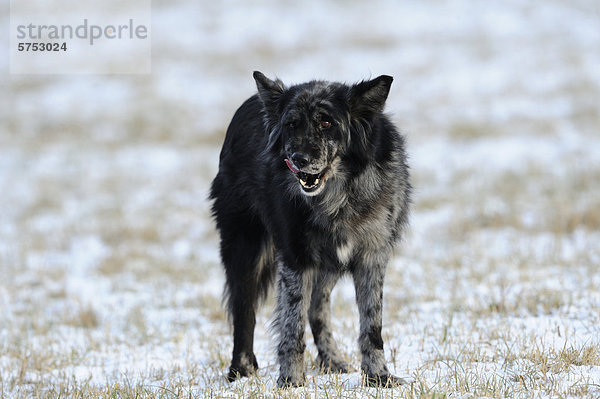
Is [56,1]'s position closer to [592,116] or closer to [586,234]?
[592,116]

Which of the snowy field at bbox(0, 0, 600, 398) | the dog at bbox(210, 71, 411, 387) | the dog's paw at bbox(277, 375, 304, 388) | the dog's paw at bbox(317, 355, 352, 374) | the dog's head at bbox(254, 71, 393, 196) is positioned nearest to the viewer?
the dog's head at bbox(254, 71, 393, 196)

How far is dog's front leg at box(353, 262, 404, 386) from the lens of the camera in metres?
4.93

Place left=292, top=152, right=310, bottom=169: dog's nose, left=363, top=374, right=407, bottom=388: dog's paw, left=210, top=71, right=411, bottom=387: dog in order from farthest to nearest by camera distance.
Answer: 1. left=363, top=374, right=407, bottom=388: dog's paw
2. left=210, top=71, right=411, bottom=387: dog
3. left=292, top=152, right=310, bottom=169: dog's nose

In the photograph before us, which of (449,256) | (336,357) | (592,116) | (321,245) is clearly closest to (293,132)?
(321,245)

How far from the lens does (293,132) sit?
4559mm

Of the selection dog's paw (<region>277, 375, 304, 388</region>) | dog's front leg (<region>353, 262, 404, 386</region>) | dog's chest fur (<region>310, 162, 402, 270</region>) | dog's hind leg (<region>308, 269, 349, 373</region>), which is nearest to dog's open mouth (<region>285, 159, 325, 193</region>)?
dog's chest fur (<region>310, 162, 402, 270</region>)

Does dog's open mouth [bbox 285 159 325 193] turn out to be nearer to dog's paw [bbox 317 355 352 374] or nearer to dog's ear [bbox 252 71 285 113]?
dog's ear [bbox 252 71 285 113]

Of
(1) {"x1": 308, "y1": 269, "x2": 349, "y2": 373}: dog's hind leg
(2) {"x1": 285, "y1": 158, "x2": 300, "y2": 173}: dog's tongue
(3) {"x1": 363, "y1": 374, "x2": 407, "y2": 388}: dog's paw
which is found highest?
(2) {"x1": 285, "y1": 158, "x2": 300, "y2": 173}: dog's tongue

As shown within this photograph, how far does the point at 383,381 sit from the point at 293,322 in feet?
2.60

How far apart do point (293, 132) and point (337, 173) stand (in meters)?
0.45

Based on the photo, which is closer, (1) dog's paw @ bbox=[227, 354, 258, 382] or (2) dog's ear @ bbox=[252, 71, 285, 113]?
(2) dog's ear @ bbox=[252, 71, 285, 113]

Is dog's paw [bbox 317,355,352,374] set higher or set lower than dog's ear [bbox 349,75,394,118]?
lower

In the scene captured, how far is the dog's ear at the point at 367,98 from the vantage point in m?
4.63

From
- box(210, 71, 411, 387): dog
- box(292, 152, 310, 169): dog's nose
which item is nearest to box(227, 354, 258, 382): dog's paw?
box(210, 71, 411, 387): dog
